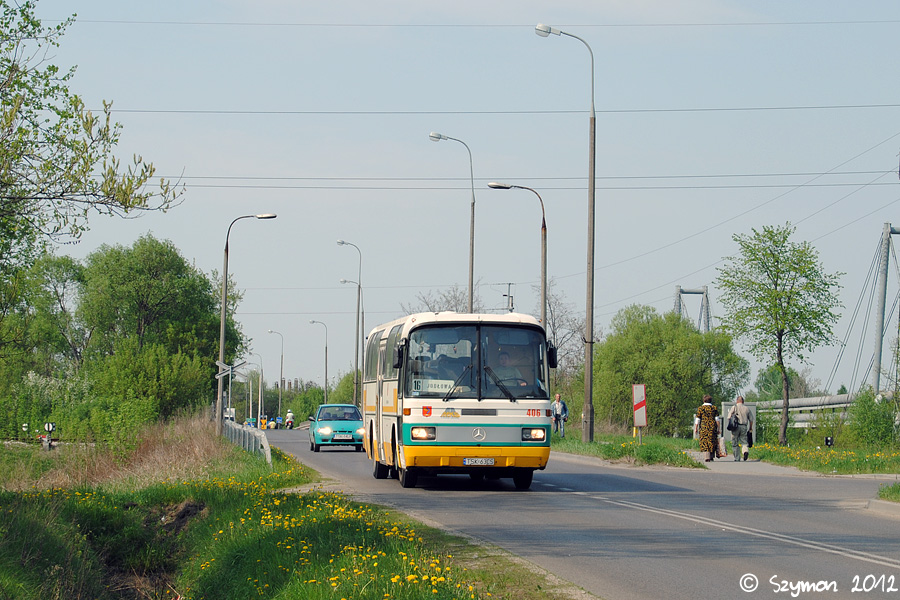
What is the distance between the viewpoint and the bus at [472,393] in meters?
17.9

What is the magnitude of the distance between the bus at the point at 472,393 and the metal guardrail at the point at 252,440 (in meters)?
5.37

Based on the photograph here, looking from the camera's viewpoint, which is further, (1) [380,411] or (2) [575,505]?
(1) [380,411]

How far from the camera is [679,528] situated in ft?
43.6

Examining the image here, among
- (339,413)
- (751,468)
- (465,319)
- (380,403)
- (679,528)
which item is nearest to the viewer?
(679,528)

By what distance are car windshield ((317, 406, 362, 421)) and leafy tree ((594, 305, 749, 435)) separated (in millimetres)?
28731

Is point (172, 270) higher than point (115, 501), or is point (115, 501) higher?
point (172, 270)

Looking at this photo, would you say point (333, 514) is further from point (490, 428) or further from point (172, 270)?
point (172, 270)

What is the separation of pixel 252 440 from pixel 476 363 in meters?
10.8

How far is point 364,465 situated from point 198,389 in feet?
131

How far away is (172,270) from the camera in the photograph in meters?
78.8

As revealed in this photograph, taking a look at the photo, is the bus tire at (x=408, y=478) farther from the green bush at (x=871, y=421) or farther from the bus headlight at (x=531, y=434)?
the green bush at (x=871, y=421)

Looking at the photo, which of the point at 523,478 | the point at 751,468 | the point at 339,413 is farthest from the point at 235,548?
the point at 339,413

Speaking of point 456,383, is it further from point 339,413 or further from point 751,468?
point 339,413

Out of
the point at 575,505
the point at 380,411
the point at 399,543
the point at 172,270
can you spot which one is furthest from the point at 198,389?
the point at 399,543
